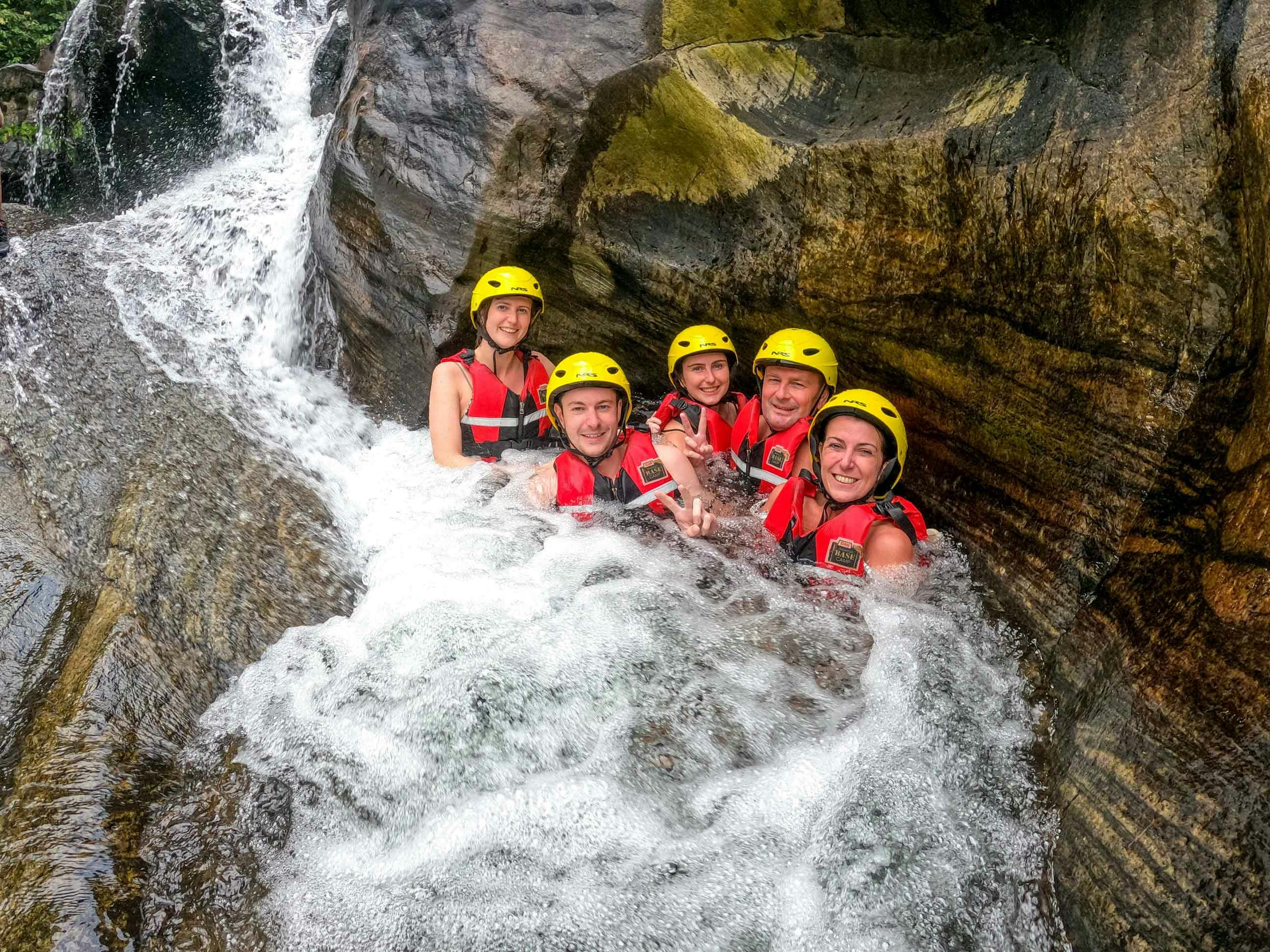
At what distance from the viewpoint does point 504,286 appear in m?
6.02

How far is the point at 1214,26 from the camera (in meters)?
3.38

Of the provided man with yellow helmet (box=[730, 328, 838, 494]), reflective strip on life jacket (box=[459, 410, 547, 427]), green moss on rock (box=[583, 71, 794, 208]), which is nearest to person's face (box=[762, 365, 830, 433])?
man with yellow helmet (box=[730, 328, 838, 494])

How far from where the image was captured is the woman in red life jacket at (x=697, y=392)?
18.8 feet

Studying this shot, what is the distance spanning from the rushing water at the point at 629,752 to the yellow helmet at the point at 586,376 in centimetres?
84

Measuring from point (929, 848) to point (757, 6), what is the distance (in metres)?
5.00

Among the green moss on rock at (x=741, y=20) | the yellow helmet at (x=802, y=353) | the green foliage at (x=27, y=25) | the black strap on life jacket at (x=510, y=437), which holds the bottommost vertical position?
the black strap on life jacket at (x=510, y=437)

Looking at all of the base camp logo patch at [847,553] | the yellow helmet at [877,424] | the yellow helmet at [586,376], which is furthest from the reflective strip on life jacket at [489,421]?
the base camp logo patch at [847,553]

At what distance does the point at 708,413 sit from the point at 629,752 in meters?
2.95

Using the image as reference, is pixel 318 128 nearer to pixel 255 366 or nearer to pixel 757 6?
pixel 255 366

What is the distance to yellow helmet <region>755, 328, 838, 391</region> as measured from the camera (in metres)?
5.16

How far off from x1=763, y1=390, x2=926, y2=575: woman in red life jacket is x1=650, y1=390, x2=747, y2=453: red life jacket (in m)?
1.30

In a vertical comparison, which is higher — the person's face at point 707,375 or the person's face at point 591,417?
the person's face at point 707,375

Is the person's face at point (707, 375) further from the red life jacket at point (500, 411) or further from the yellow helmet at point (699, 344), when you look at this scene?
the red life jacket at point (500, 411)

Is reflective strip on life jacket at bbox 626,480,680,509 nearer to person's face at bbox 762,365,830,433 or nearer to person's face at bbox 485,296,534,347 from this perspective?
person's face at bbox 762,365,830,433
